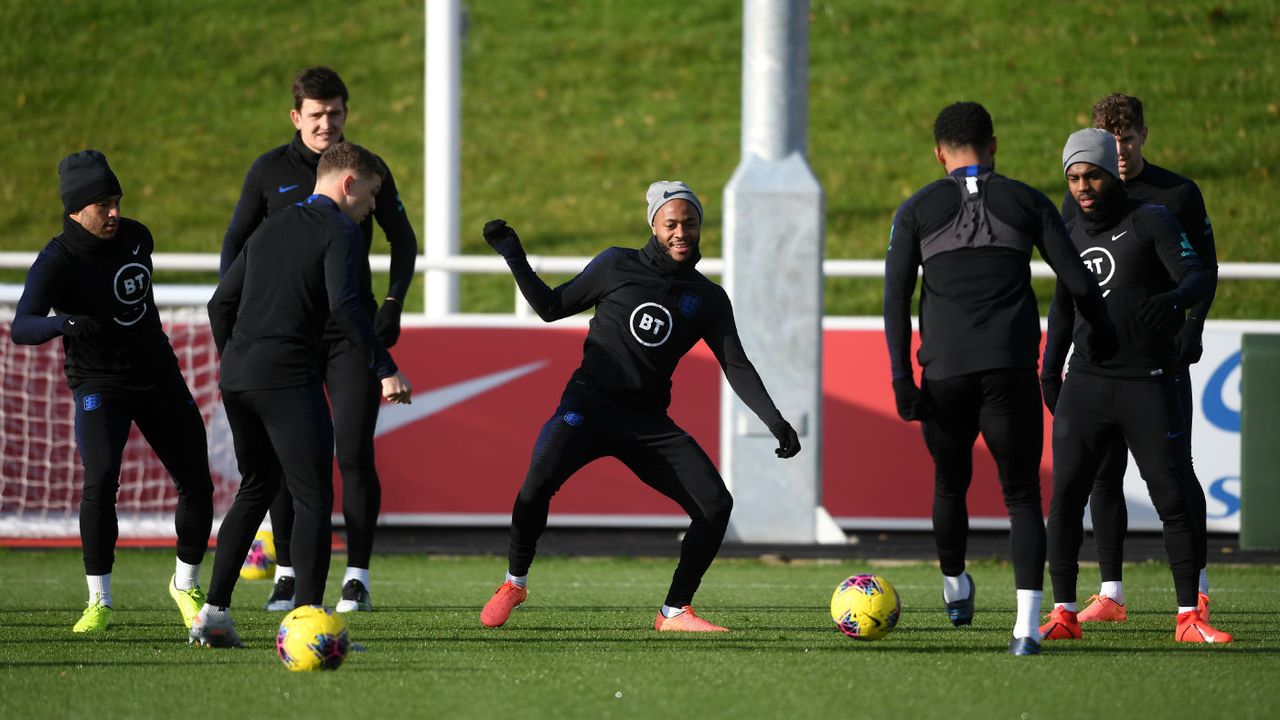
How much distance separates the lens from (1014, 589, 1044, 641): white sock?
19.8 feet

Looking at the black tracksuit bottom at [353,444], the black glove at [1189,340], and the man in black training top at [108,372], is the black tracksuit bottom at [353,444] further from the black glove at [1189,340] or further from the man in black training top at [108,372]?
the black glove at [1189,340]

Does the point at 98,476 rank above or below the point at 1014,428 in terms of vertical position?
below

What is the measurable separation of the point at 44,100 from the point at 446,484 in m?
18.4

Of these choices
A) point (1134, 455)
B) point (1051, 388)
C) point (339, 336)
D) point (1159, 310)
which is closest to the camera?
point (1159, 310)

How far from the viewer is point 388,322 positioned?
24.4ft

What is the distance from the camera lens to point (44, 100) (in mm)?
26797

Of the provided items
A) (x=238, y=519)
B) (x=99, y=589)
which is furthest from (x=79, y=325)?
(x=99, y=589)

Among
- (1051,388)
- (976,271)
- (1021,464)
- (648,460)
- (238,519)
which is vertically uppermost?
(976,271)

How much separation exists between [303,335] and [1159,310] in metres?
3.27

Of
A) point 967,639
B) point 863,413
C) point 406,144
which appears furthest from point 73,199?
point 406,144

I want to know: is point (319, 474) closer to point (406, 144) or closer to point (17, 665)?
point (17, 665)

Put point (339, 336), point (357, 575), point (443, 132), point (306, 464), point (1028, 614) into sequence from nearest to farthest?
point (306, 464)
point (1028, 614)
point (339, 336)
point (357, 575)
point (443, 132)

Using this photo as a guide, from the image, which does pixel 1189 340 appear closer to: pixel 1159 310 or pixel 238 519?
pixel 1159 310

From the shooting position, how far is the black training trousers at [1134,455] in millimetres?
6555
